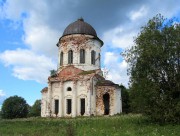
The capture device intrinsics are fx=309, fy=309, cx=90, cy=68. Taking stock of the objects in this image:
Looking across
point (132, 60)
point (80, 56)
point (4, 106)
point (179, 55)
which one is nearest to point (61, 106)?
point (80, 56)

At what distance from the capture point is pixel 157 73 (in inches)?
896

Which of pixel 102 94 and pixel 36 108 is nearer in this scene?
pixel 102 94

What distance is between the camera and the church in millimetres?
40844

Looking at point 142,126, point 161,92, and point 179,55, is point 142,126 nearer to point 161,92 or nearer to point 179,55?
point 161,92

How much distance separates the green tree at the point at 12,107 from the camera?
48.7 metres

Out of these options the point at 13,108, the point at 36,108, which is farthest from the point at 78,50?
the point at 36,108

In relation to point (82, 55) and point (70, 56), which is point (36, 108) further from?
point (82, 55)

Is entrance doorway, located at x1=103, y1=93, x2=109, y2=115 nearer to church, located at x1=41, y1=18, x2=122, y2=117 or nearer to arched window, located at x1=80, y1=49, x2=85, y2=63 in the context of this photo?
church, located at x1=41, y1=18, x2=122, y2=117

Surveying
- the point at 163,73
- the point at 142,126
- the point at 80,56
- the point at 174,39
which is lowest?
the point at 142,126

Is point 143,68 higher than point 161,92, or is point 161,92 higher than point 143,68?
point 143,68

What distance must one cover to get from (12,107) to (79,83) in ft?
44.9

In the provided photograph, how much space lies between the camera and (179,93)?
74.0 feet

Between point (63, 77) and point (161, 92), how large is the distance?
2206 cm

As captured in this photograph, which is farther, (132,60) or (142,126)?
(132,60)
